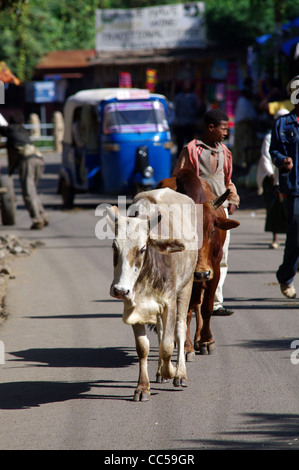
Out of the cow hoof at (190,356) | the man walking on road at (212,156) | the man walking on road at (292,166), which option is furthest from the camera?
the man walking on road at (292,166)

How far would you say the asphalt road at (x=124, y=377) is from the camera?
218 inches

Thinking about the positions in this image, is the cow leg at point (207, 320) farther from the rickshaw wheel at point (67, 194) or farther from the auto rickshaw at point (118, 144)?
the rickshaw wheel at point (67, 194)

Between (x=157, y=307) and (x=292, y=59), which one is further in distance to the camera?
(x=292, y=59)

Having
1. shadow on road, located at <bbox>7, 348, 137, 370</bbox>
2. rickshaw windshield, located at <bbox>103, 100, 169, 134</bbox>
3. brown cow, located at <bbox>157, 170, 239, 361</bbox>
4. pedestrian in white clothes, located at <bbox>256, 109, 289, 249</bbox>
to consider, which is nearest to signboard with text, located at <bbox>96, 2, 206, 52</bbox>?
rickshaw windshield, located at <bbox>103, 100, 169, 134</bbox>

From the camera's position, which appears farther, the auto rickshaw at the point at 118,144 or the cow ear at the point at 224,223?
the auto rickshaw at the point at 118,144

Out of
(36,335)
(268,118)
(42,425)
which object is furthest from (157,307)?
(268,118)

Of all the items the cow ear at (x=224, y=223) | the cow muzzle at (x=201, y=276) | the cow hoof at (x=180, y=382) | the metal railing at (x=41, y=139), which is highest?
→ the cow ear at (x=224, y=223)

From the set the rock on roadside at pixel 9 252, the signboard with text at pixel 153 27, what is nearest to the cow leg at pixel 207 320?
the rock on roadside at pixel 9 252

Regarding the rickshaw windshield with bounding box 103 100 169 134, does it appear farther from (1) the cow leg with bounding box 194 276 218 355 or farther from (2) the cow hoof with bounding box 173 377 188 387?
(2) the cow hoof with bounding box 173 377 188 387

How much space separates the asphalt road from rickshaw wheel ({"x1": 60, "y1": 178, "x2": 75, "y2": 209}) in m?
8.25

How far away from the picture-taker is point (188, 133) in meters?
25.0

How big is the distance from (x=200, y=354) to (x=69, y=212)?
1281cm

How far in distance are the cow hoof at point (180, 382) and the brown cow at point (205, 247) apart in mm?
770
